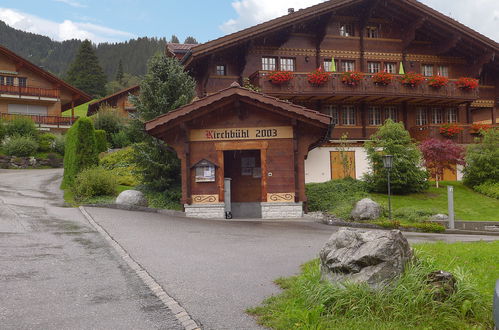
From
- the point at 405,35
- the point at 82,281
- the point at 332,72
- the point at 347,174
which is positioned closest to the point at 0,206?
the point at 82,281

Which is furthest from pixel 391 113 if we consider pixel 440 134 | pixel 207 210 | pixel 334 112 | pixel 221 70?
pixel 207 210

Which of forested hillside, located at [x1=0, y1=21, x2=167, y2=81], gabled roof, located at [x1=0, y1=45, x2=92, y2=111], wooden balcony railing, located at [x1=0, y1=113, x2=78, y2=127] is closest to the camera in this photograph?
wooden balcony railing, located at [x1=0, y1=113, x2=78, y2=127]

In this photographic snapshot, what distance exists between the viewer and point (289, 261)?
8.59 meters

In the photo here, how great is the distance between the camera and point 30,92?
45.8 metres

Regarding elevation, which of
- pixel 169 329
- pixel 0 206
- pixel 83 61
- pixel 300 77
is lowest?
pixel 169 329

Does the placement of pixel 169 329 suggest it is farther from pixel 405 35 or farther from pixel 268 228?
pixel 405 35

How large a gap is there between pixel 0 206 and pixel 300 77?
17077 mm

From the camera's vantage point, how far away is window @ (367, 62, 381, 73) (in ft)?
99.3

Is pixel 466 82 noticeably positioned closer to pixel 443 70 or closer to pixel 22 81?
pixel 443 70

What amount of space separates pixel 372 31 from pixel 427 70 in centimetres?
474

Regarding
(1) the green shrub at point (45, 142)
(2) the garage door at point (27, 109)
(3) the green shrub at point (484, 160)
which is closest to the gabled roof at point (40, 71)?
(2) the garage door at point (27, 109)

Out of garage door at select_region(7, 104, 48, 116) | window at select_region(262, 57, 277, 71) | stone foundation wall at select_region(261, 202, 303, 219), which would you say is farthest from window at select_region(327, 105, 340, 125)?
garage door at select_region(7, 104, 48, 116)

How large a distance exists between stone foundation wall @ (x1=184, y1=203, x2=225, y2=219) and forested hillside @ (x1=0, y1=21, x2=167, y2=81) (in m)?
114

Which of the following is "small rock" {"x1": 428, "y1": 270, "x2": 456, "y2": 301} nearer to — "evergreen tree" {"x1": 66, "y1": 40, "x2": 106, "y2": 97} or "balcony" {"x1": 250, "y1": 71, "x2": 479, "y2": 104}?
"balcony" {"x1": 250, "y1": 71, "x2": 479, "y2": 104}
